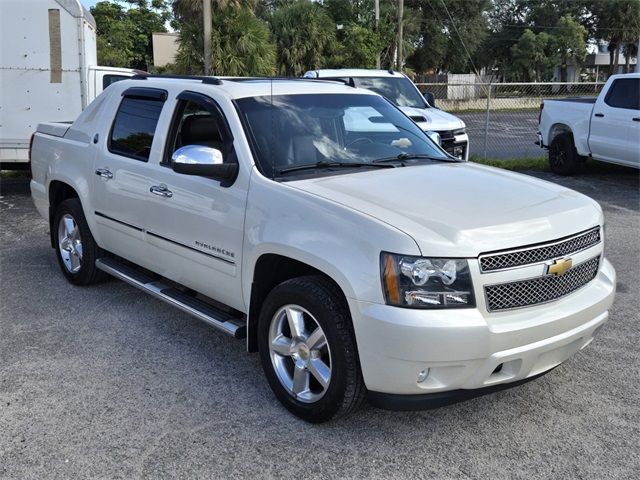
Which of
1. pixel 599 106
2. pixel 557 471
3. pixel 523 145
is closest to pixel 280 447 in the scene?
pixel 557 471

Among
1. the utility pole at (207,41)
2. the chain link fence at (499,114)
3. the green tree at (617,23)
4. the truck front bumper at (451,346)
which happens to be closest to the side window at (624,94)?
the chain link fence at (499,114)

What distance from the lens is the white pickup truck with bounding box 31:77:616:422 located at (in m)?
3.17

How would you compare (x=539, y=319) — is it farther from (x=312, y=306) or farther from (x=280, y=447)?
(x=280, y=447)

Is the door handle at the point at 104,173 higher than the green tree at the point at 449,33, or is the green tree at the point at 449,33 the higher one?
the green tree at the point at 449,33

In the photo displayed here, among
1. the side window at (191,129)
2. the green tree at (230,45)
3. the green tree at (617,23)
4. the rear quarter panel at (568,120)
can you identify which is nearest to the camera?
the side window at (191,129)

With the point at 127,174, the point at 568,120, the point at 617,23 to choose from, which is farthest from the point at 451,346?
the point at 617,23

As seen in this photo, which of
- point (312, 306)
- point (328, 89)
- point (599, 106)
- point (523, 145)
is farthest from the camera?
point (523, 145)

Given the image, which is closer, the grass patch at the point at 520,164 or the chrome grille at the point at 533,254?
the chrome grille at the point at 533,254

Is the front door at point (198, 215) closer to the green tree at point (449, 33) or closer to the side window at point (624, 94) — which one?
the side window at point (624, 94)

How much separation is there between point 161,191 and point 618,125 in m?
9.15

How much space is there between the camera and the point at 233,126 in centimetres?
421

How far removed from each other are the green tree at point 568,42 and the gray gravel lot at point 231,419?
1985 inches

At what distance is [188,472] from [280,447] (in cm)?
49

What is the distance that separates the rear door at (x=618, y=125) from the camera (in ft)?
36.2
